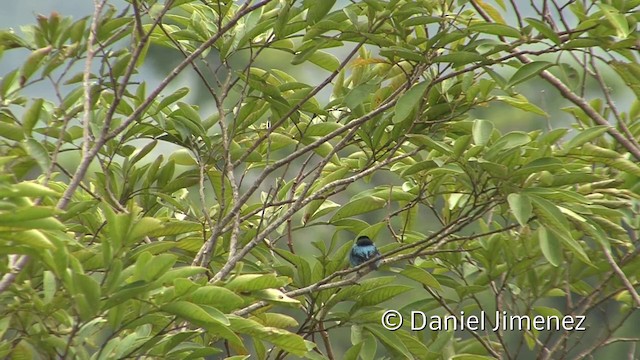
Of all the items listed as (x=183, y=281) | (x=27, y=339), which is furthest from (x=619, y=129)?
(x=27, y=339)

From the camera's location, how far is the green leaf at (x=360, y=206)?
2517 millimetres

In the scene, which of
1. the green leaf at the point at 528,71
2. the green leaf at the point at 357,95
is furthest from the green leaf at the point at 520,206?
the green leaf at the point at 357,95

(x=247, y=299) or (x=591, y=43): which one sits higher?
(x=591, y=43)

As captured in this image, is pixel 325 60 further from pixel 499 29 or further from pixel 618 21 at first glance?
pixel 618 21

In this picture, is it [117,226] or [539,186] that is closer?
[117,226]

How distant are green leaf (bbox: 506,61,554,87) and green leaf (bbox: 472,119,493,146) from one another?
15 cm

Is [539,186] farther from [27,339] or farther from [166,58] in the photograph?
[166,58]

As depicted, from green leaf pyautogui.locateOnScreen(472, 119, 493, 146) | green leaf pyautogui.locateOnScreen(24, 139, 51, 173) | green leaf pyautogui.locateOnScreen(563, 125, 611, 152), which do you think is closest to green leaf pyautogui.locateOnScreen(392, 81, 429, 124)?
green leaf pyautogui.locateOnScreen(472, 119, 493, 146)

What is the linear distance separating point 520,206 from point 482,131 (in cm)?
27

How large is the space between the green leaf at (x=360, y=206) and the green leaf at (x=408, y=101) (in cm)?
43

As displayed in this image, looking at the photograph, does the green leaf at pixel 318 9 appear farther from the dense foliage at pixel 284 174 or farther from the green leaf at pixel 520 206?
the green leaf at pixel 520 206

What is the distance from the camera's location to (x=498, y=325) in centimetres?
283

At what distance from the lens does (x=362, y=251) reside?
227 centimetres

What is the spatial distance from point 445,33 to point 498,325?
1057 mm
